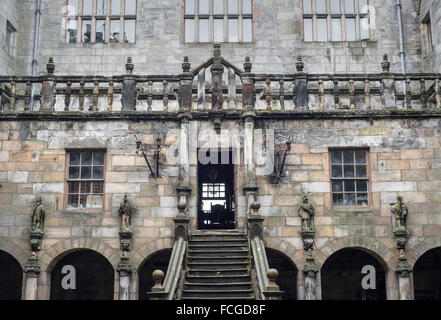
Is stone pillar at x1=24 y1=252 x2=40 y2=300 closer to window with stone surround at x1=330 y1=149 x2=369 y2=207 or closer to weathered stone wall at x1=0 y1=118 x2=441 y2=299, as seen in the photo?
weathered stone wall at x1=0 y1=118 x2=441 y2=299

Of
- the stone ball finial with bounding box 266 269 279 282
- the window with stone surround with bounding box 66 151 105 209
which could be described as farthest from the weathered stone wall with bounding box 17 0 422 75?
the stone ball finial with bounding box 266 269 279 282

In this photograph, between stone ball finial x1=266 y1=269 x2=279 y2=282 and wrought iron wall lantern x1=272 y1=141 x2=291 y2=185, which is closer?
stone ball finial x1=266 y1=269 x2=279 y2=282

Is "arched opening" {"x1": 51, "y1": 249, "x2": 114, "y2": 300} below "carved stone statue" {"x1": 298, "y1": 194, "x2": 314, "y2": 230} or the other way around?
below

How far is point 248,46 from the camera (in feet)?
68.5

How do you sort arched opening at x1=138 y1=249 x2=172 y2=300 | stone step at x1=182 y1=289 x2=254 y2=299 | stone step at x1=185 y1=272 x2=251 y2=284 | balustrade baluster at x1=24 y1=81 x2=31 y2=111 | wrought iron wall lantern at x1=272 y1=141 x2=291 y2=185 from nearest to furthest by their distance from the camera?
stone step at x1=182 y1=289 x2=254 y2=299 < stone step at x1=185 y1=272 x2=251 y2=284 < wrought iron wall lantern at x1=272 y1=141 x2=291 y2=185 < balustrade baluster at x1=24 y1=81 x2=31 y2=111 < arched opening at x1=138 y1=249 x2=172 y2=300

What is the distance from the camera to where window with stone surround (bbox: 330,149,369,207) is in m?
16.6

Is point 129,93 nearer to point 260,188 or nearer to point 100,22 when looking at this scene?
point 260,188

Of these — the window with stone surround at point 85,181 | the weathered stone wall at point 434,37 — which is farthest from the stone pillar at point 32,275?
the weathered stone wall at point 434,37

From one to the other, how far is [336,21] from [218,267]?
10.4 metres

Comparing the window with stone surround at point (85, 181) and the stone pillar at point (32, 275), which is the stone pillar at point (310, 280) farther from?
the stone pillar at point (32, 275)

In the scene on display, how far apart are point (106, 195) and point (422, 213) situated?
333 inches

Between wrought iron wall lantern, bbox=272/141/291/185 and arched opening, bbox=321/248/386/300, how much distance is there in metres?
4.34

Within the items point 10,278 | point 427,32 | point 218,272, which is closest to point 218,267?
point 218,272
